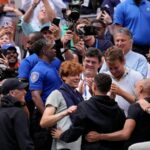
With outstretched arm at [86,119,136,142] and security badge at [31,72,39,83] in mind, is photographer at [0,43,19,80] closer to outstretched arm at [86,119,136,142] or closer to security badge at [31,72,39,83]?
security badge at [31,72,39,83]

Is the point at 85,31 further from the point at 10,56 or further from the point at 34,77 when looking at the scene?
the point at 34,77

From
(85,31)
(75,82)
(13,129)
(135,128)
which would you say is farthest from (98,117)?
(85,31)

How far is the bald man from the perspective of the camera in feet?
20.2

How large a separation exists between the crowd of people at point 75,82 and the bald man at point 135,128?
0.01 metres

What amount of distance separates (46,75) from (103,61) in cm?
83

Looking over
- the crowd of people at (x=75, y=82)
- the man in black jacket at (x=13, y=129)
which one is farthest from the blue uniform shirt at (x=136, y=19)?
the man in black jacket at (x=13, y=129)

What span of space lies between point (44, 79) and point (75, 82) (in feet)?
3.12

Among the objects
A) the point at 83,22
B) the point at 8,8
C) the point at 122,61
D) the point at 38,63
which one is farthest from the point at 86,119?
the point at 8,8

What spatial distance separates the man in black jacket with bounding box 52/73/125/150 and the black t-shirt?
184 mm

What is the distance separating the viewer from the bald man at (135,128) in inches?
243

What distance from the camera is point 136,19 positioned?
9383 millimetres

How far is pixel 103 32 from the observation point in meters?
9.66

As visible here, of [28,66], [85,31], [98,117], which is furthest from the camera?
[85,31]

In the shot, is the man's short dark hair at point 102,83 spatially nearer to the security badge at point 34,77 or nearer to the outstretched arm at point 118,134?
the outstretched arm at point 118,134
